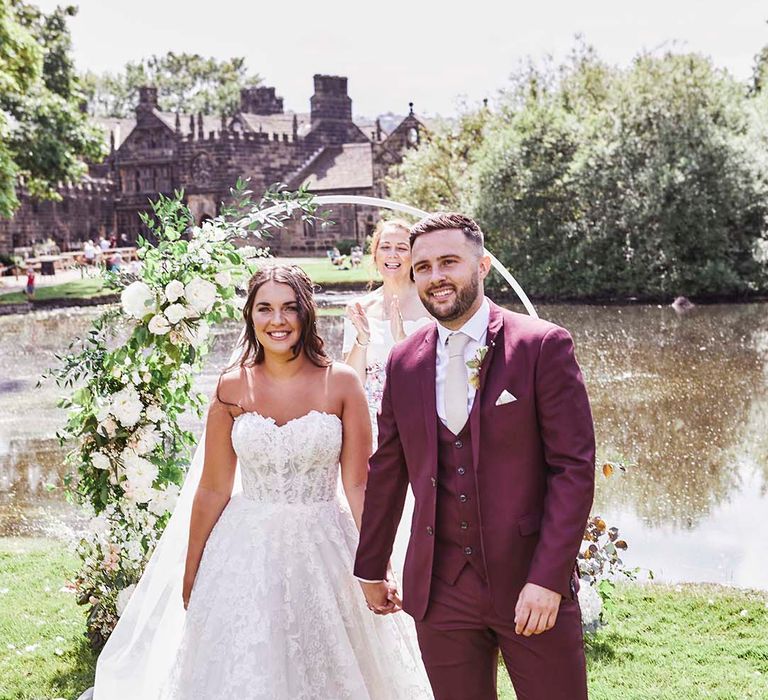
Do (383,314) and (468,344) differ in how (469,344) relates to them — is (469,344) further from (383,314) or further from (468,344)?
(383,314)

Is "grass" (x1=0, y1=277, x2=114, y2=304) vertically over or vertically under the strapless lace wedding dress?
under

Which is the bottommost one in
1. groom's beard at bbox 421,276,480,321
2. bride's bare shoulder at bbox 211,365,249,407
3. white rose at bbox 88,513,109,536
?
white rose at bbox 88,513,109,536

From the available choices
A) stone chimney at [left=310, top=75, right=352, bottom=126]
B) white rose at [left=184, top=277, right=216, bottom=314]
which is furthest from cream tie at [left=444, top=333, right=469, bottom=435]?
stone chimney at [left=310, top=75, right=352, bottom=126]

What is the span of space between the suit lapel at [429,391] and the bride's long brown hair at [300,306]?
833mm

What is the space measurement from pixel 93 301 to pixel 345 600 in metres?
30.7

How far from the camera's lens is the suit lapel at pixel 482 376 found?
3.16 meters

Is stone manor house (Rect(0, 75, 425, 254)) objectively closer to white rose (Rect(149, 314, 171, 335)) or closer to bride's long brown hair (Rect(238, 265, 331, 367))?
white rose (Rect(149, 314, 171, 335))

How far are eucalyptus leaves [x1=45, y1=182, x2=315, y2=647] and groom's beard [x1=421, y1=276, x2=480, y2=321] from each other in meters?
2.17

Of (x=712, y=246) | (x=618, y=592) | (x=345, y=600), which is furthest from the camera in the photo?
(x=712, y=246)

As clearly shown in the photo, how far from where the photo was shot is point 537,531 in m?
3.18

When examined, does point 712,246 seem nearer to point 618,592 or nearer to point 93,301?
point 93,301

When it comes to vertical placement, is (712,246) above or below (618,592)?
above

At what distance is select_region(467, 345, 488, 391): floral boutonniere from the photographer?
3219mm

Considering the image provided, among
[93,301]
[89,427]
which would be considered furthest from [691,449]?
[93,301]
